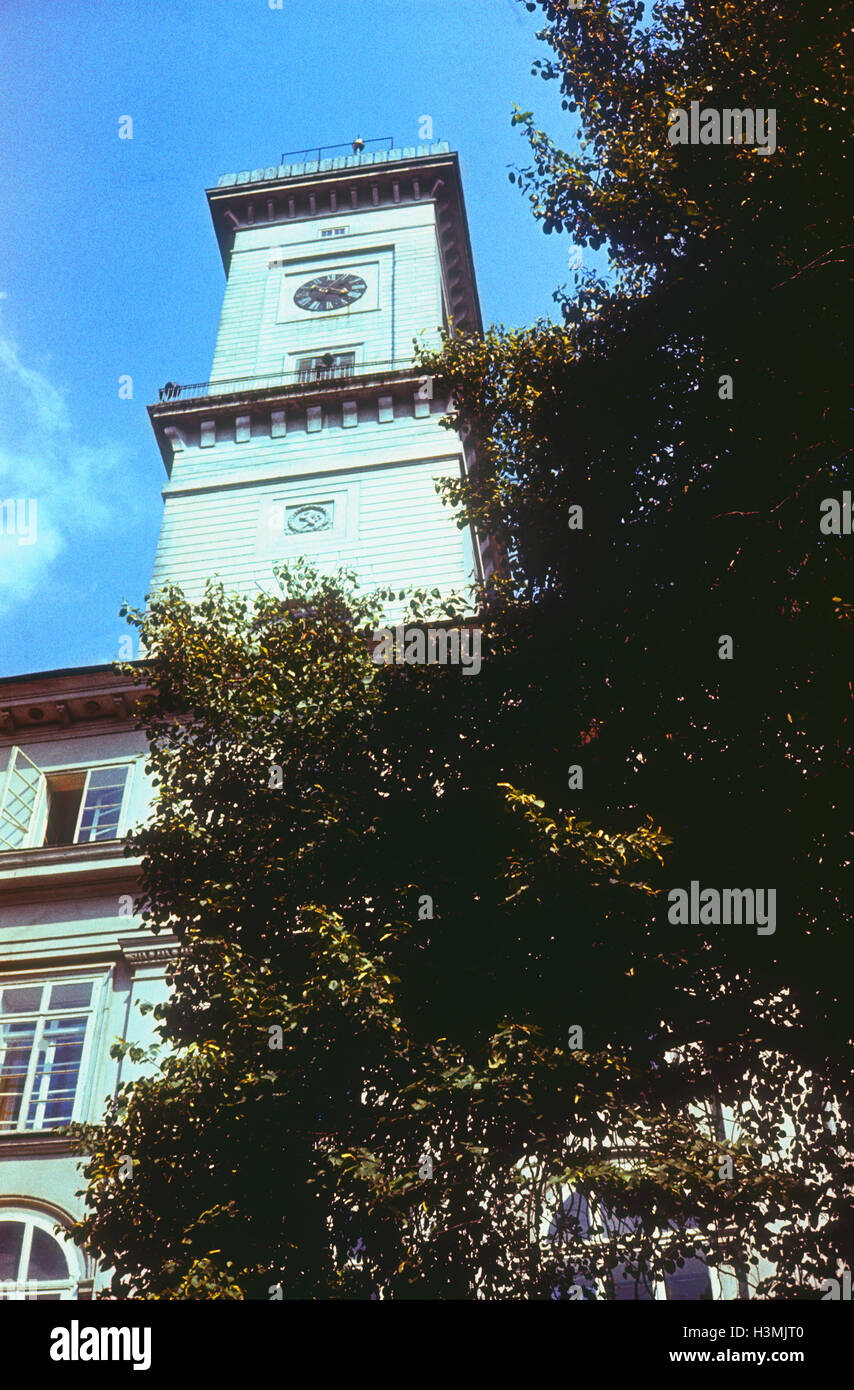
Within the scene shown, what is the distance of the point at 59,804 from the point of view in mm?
24391

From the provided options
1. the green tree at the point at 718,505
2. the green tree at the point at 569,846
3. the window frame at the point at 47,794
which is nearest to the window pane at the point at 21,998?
the window frame at the point at 47,794

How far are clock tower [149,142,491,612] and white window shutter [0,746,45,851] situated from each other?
9069 millimetres

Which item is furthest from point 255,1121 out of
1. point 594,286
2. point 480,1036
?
point 594,286

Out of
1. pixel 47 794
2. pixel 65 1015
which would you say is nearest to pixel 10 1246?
pixel 65 1015

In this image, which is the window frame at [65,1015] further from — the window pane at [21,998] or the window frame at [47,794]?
the window frame at [47,794]

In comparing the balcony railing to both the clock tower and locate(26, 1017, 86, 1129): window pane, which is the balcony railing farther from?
locate(26, 1017, 86, 1129): window pane

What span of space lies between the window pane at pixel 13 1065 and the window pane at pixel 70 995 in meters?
0.57

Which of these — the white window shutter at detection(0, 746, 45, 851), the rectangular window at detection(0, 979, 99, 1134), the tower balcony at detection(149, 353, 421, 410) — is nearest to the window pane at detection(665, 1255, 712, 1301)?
the rectangular window at detection(0, 979, 99, 1134)

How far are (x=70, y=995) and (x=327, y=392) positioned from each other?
23.0 m

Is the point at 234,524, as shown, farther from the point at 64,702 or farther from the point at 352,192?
the point at 352,192

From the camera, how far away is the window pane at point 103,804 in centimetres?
2322

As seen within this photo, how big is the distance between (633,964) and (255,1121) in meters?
3.87

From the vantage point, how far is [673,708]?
11906 mm
